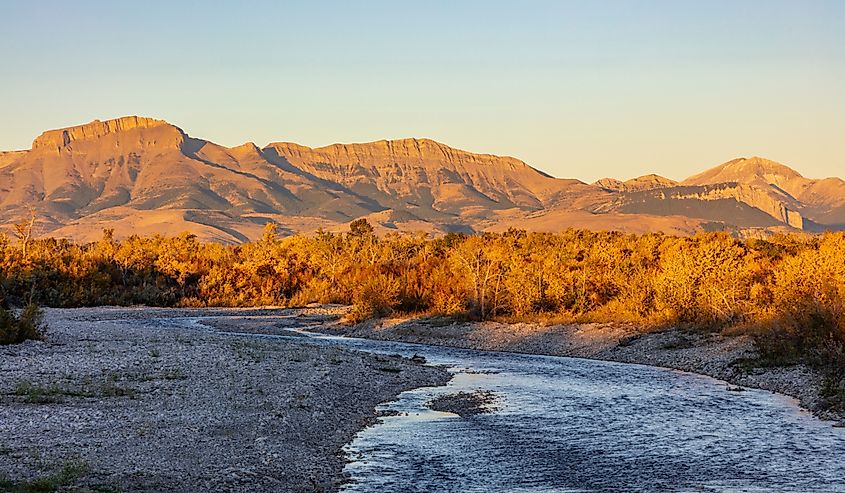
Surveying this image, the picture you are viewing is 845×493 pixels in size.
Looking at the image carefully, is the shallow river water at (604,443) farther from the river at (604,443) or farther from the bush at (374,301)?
the bush at (374,301)

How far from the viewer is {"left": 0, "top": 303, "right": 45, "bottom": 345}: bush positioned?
3158 cm

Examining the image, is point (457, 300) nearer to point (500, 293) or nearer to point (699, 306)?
point (500, 293)

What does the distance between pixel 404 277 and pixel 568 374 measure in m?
28.6

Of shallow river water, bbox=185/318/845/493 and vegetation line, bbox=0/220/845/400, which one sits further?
vegetation line, bbox=0/220/845/400

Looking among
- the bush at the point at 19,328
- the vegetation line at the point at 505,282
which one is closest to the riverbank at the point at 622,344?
the vegetation line at the point at 505,282

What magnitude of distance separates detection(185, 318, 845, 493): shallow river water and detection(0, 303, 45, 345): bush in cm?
1349

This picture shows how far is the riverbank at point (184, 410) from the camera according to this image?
54.2 feet

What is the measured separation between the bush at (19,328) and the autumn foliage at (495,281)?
81.0 ft

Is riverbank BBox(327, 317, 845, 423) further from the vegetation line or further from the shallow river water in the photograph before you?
the shallow river water

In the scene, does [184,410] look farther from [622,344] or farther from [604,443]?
[622,344]

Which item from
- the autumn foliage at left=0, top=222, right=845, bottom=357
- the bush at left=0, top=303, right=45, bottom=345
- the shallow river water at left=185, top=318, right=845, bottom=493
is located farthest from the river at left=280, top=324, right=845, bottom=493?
the bush at left=0, top=303, right=45, bottom=345

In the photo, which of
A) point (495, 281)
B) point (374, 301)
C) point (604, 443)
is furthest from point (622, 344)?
point (604, 443)

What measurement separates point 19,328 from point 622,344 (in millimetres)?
24274

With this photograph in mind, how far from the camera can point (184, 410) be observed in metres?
22.4
